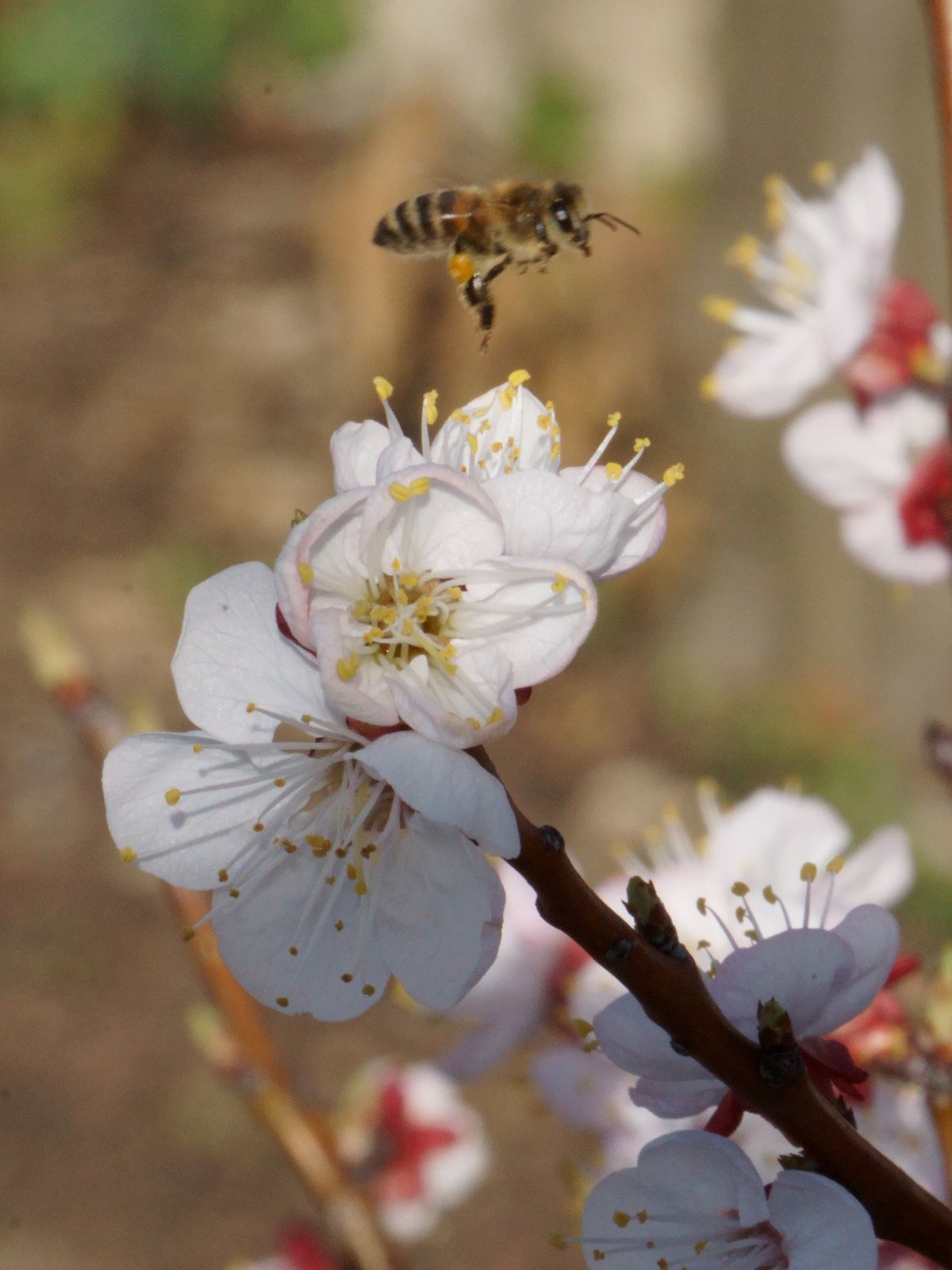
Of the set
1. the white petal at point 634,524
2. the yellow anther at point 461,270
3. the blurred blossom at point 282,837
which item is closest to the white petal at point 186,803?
the blurred blossom at point 282,837

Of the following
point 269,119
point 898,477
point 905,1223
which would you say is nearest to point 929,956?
→ point 898,477

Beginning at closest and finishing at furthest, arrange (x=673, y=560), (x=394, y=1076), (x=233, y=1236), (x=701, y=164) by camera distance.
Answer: (x=394, y=1076) → (x=233, y=1236) → (x=673, y=560) → (x=701, y=164)

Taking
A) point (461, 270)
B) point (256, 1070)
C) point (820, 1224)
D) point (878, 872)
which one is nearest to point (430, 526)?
point (820, 1224)

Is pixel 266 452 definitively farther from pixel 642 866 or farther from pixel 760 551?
pixel 642 866

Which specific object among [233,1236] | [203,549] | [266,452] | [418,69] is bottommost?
[233,1236]

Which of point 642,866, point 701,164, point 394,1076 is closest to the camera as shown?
point 642,866

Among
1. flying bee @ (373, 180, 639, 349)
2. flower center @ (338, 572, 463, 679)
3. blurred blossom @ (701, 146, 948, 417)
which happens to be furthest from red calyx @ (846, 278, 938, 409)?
flower center @ (338, 572, 463, 679)

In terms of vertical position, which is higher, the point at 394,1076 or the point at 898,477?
the point at 898,477

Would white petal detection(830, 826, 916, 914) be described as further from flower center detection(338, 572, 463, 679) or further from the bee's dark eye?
the bee's dark eye
